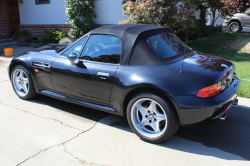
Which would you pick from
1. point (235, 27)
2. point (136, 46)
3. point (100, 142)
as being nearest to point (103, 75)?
point (136, 46)

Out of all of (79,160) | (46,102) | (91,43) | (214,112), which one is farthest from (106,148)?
(46,102)

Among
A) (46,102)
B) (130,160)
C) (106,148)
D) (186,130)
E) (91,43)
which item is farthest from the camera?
(46,102)

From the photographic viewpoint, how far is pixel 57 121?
3.95 meters

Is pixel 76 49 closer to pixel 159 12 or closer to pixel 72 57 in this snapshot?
pixel 72 57

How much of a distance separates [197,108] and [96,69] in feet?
5.27

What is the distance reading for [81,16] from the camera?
11445 millimetres

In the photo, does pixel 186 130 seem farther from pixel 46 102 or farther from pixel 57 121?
pixel 46 102

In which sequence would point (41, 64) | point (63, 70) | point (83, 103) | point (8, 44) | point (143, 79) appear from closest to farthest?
1. point (143, 79)
2. point (83, 103)
3. point (63, 70)
4. point (41, 64)
5. point (8, 44)

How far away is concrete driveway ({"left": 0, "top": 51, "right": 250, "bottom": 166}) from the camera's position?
2.90 m

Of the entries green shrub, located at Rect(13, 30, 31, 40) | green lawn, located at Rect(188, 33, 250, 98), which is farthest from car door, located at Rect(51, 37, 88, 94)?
green shrub, located at Rect(13, 30, 31, 40)

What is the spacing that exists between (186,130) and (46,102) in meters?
2.86

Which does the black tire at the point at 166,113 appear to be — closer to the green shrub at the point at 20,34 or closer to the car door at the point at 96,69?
the car door at the point at 96,69

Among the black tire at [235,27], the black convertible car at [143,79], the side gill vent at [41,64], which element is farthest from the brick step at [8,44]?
the black tire at [235,27]

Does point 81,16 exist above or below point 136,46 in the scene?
above
